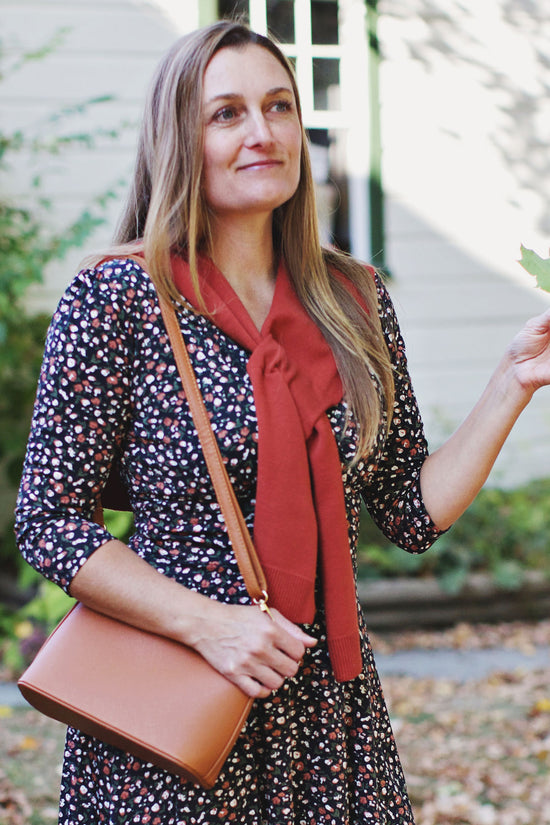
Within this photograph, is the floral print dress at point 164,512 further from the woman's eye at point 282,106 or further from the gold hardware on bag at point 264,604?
the woman's eye at point 282,106

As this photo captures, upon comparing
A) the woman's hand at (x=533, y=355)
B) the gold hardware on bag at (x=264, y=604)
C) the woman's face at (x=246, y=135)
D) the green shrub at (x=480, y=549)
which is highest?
the woman's face at (x=246, y=135)

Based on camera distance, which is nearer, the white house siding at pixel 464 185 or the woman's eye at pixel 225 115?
the woman's eye at pixel 225 115

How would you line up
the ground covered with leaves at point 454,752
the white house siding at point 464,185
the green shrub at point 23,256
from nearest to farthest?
the ground covered with leaves at point 454,752 < the green shrub at point 23,256 < the white house siding at point 464,185

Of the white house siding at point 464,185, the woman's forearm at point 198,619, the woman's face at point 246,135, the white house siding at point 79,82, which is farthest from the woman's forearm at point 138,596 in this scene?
the white house siding at point 464,185

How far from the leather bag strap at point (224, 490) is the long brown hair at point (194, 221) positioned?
6.2 inches

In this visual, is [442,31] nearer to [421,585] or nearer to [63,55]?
[63,55]

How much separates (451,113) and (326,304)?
14.3 ft

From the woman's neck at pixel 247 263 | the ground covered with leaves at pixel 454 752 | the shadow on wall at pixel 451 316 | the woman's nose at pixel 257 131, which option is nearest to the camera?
the woman's nose at pixel 257 131

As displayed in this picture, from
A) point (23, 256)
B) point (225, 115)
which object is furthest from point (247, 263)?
point (23, 256)

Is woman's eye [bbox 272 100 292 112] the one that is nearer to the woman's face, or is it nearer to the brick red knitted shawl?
the woman's face

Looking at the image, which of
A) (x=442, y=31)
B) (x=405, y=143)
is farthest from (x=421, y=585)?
(x=442, y=31)

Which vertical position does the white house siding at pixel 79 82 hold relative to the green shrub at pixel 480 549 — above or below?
above

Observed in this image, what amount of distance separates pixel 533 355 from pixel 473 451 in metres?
0.21

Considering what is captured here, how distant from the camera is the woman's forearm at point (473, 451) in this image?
5.75ft
